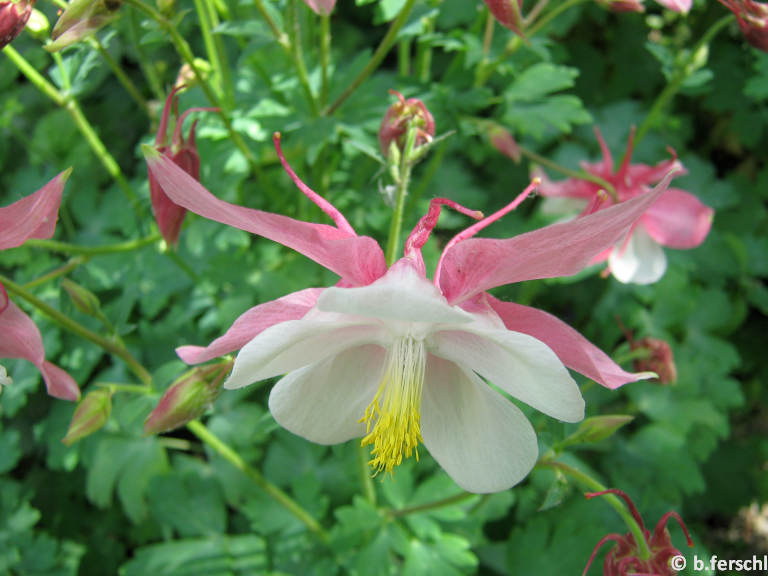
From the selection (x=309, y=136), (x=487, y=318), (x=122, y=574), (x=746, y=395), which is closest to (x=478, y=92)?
(x=309, y=136)

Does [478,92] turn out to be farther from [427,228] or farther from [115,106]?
[115,106]

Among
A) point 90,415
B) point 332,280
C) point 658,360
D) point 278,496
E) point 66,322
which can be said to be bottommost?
point 278,496

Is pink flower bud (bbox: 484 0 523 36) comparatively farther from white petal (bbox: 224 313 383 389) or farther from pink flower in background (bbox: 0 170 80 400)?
pink flower in background (bbox: 0 170 80 400)

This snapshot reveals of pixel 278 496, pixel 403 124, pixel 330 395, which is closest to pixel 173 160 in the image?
pixel 403 124

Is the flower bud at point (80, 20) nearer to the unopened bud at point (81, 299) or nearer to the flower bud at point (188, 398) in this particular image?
the unopened bud at point (81, 299)

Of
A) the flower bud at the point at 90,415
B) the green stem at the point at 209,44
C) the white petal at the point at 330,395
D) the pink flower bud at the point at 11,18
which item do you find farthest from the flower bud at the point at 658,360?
the pink flower bud at the point at 11,18

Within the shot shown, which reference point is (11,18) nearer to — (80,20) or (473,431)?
(80,20)
